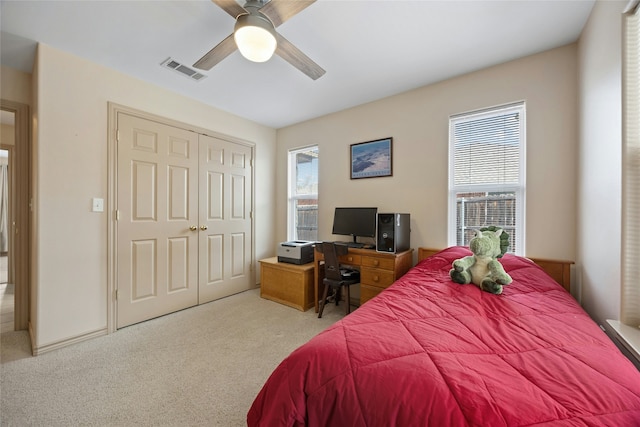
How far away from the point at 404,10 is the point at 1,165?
353 inches

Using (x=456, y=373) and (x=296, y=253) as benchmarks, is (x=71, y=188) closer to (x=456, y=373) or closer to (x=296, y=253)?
(x=296, y=253)

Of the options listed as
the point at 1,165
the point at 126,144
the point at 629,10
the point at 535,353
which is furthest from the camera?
the point at 1,165

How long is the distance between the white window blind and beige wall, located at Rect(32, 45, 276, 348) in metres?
3.68

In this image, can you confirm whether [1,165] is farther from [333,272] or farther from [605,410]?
[605,410]

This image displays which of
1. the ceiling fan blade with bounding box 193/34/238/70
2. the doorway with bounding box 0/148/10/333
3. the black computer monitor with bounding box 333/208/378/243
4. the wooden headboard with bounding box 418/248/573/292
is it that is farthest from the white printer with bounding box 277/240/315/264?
the doorway with bounding box 0/148/10/333

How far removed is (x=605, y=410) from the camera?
0.67 m

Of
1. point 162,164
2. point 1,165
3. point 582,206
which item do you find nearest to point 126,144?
point 162,164

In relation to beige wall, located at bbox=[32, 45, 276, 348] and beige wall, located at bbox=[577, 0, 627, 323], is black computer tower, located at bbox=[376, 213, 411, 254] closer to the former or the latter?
beige wall, located at bbox=[577, 0, 627, 323]

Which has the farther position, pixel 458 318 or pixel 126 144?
pixel 126 144

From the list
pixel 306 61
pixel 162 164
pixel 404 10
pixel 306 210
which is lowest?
pixel 306 210

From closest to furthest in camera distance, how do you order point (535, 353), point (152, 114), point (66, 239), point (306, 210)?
point (535, 353) < point (66, 239) < point (152, 114) < point (306, 210)

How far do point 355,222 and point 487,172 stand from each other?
4.72 feet

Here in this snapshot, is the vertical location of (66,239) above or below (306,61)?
below

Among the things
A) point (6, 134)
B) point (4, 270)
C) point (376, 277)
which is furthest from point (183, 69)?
point (4, 270)
